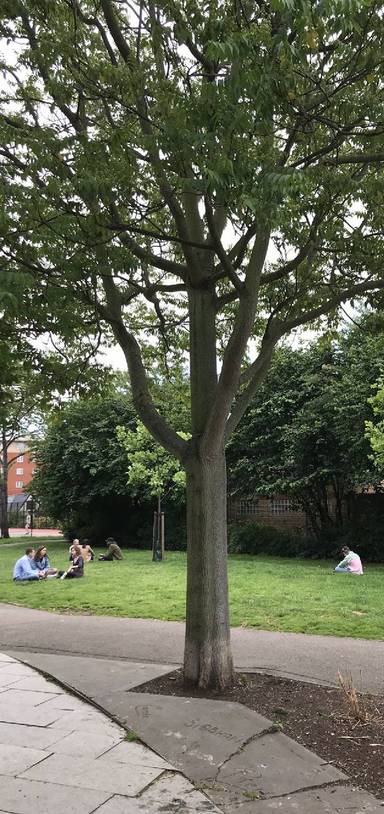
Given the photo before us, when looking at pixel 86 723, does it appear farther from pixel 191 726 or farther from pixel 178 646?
pixel 178 646

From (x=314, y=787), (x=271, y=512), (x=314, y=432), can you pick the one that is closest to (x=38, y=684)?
(x=314, y=787)

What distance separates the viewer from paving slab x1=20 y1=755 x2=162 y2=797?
13.4 feet

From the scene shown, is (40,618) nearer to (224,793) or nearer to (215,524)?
(215,524)

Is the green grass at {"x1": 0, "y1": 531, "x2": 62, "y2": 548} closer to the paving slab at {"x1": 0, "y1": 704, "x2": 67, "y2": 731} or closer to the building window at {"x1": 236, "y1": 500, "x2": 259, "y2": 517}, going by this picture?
the building window at {"x1": 236, "y1": 500, "x2": 259, "y2": 517}

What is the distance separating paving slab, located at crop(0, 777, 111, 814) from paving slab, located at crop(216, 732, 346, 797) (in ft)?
2.81

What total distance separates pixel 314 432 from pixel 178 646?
43.7 feet

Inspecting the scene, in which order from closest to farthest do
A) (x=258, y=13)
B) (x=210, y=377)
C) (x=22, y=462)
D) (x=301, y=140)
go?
(x=258, y=13), (x=301, y=140), (x=210, y=377), (x=22, y=462)

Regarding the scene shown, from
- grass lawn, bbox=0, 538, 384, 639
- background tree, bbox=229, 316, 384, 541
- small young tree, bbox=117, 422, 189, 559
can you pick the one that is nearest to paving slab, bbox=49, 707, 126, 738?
grass lawn, bbox=0, 538, 384, 639

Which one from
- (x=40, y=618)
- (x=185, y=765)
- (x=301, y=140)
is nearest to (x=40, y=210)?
(x=301, y=140)

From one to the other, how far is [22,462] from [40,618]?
87.2m

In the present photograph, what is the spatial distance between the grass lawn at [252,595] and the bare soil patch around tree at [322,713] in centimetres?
276

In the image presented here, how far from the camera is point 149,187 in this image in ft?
22.7

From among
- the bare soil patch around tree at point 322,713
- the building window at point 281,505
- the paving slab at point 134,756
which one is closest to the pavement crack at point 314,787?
the bare soil patch around tree at point 322,713

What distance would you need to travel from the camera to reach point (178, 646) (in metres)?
A: 8.09
